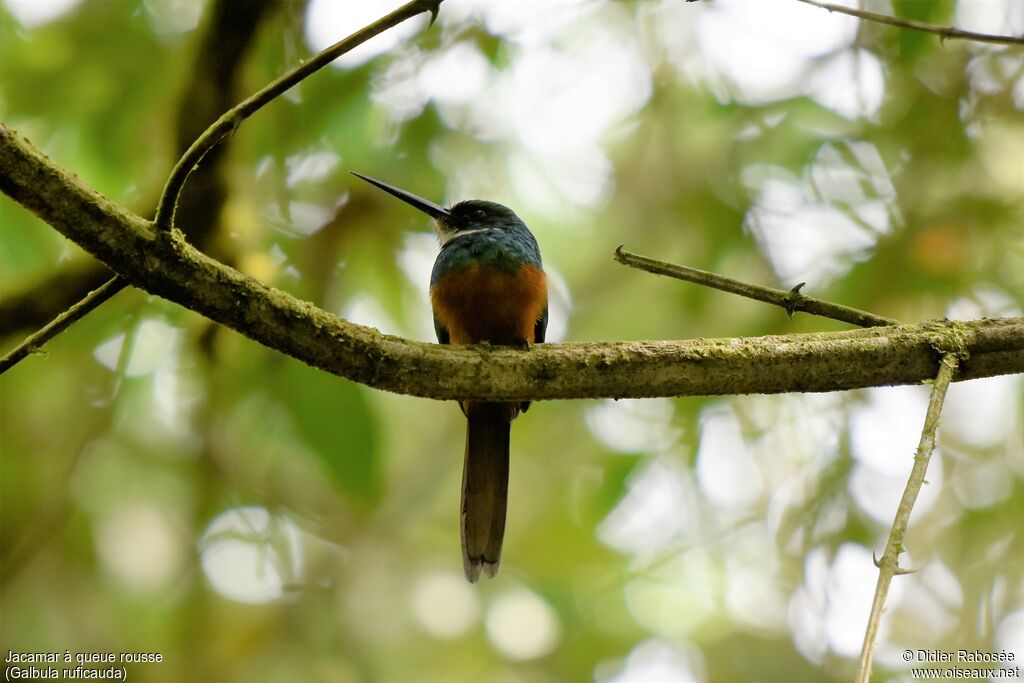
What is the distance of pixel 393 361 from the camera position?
6.38 ft

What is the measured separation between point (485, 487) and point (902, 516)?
1.80 m

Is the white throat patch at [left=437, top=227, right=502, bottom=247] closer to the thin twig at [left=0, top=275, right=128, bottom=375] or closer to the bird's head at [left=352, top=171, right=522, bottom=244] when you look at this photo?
the bird's head at [left=352, top=171, right=522, bottom=244]

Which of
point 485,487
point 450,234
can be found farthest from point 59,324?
point 450,234

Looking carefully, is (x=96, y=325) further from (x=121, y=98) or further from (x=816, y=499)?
(x=816, y=499)

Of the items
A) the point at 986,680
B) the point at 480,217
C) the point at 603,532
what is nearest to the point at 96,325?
the point at 480,217

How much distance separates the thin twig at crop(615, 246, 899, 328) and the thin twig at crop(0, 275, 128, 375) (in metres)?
1.04

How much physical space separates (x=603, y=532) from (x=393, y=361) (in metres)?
2.98

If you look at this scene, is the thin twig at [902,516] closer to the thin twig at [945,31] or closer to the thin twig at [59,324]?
the thin twig at [945,31]

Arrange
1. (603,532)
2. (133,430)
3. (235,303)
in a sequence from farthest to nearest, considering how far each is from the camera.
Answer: (603,532)
(133,430)
(235,303)

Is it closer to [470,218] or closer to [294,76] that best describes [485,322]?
[470,218]

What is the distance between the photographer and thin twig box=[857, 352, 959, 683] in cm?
135

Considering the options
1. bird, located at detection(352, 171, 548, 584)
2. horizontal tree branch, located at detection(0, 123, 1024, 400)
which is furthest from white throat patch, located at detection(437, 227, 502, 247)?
horizontal tree branch, located at detection(0, 123, 1024, 400)

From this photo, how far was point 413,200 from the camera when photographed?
11.1ft

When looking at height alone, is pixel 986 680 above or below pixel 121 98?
below
